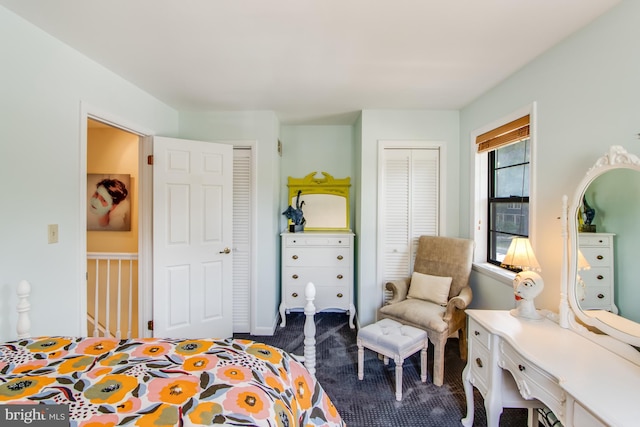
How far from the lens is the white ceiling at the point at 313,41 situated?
4.47ft

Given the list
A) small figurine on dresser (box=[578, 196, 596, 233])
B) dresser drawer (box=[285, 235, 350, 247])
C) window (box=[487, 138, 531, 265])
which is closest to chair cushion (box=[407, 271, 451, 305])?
window (box=[487, 138, 531, 265])

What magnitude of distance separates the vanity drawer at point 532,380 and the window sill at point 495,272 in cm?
79

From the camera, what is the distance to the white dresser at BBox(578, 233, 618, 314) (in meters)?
1.32

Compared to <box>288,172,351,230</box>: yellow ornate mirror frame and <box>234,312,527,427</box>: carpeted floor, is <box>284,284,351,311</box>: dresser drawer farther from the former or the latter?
<box>288,172,351,230</box>: yellow ornate mirror frame

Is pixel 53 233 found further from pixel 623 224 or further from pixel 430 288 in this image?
pixel 623 224

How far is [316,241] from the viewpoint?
3.06 meters

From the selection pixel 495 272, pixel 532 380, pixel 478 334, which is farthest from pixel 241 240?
pixel 532 380

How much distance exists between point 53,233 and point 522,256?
9.52ft

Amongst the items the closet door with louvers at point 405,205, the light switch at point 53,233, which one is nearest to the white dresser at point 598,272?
the closet door with louvers at point 405,205

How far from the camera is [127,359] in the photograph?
1.09 metres

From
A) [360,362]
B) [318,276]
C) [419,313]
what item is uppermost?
[318,276]

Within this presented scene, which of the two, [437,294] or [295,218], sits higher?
[295,218]

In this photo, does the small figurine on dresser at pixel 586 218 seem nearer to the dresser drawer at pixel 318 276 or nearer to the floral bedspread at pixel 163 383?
the floral bedspread at pixel 163 383

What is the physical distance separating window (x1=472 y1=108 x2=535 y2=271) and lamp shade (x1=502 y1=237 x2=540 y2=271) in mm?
202
